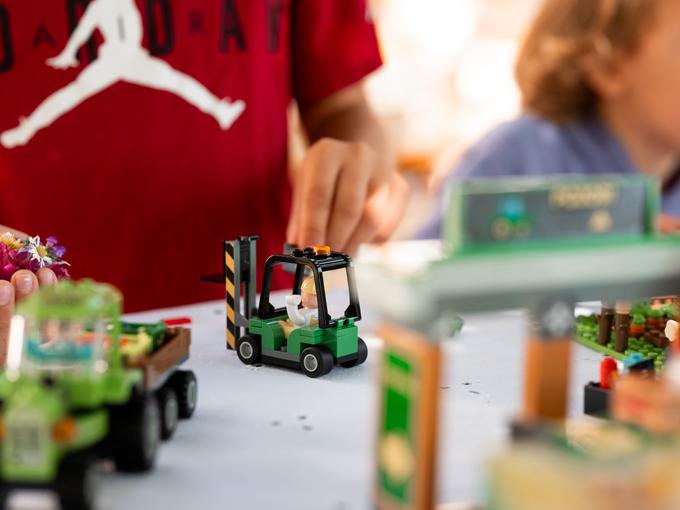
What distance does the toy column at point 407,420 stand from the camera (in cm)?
77

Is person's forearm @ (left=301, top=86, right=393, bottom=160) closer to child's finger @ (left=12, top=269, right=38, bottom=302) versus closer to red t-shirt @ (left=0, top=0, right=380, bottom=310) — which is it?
red t-shirt @ (left=0, top=0, right=380, bottom=310)

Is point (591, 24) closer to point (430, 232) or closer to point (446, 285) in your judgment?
point (430, 232)

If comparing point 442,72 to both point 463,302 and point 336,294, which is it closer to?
point 336,294

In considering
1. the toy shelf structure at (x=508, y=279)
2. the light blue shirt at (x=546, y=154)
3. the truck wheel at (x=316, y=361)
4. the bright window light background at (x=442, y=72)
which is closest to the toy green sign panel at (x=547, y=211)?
the toy shelf structure at (x=508, y=279)

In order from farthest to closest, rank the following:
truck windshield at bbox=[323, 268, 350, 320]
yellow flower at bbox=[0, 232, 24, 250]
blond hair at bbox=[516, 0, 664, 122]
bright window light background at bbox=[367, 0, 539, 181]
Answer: bright window light background at bbox=[367, 0, 539, 181]
blond hair at bbox=[516, 0, 664, 122]
truck windshield at bbox=[323, 268, 350, 320]
yellow flower at bbox=[0, 232, 24, 250]

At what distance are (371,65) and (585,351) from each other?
84 cm

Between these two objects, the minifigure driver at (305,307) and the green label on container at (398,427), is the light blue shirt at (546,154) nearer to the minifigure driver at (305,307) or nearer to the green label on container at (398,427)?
A: the minifigure driver at (305,307)

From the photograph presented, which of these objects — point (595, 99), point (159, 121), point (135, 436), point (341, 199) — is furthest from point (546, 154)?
point (135, 436)

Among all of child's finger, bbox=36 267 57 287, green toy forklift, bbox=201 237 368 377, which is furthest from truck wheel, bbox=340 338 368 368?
child's finger, bbox=36 267 57 287

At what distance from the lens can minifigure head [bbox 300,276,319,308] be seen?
1.34 meters

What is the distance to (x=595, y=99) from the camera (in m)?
2.66

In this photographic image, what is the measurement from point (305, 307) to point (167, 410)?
408mm

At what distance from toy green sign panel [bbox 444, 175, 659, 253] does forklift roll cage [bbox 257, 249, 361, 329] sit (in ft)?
1.74

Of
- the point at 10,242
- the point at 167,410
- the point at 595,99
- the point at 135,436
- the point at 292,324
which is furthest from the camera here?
the point at 595,99
